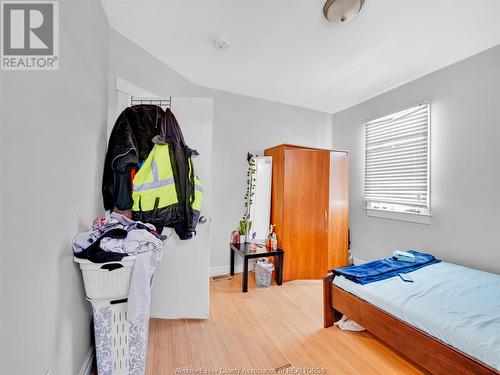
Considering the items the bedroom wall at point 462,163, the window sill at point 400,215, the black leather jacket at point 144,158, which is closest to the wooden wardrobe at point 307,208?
the window sill at point 400,215

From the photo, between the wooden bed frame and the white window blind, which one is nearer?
the wooden bed frame

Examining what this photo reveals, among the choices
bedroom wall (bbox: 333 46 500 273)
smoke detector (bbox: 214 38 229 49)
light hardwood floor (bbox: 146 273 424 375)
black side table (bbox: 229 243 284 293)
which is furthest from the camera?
black side table (bbox: 229 243 284 293)

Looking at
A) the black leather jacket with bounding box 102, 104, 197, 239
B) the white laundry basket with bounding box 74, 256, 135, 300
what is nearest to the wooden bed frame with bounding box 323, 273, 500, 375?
the black leather jacket with bounding box 102, 104, 197, 239

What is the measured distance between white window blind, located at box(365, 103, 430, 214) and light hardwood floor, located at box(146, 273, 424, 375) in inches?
66.0

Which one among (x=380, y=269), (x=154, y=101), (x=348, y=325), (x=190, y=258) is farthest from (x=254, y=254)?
(x=154, y=101)

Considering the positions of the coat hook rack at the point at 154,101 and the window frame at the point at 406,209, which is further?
the window frame at the point at 406,209

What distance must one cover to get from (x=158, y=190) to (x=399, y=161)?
290cm

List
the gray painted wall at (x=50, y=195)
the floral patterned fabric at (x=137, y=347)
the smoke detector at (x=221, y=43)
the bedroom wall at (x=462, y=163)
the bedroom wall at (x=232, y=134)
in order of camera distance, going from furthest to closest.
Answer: the bedroom wall at (x=232, y=134) < the bedroom wall at (x=462, y=163) < the smoke detector at (x=221, y=43) < the floral patterned fabric at (x=137, y=347) < the gray painted wall at (x=50, y=195)

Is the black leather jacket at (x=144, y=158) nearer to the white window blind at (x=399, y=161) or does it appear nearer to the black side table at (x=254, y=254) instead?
the black side table at (x=254, y=254)

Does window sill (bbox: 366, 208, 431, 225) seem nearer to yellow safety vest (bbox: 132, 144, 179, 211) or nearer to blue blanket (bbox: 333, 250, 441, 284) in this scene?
blue blanket (bbox: 333, 250, 441, 284)

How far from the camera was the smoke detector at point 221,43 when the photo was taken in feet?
6.81

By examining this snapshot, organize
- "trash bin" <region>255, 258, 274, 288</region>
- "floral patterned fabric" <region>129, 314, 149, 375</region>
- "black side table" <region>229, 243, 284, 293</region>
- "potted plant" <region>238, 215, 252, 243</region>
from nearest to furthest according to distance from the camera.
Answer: "floral patterned fabric" <region>129, 314, 149, 375</region> < "black side table" <region>229, 243, 284, 293</region> < "trash bin" <region>255, 258, 274, 288</region> < "potted plant" <region>238, 215, 252, 243</region>

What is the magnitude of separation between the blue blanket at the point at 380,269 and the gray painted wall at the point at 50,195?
1.99m

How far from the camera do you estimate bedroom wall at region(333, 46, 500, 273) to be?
221 centimetres
